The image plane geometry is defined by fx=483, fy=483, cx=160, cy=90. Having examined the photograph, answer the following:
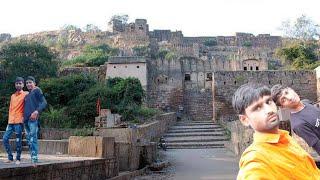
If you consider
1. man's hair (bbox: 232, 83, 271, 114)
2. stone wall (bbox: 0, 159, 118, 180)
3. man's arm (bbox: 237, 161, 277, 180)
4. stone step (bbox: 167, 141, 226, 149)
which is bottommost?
stone step (bbox: 167, 141, 226, 149)

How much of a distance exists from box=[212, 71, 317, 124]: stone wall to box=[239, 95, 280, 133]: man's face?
35739 mm

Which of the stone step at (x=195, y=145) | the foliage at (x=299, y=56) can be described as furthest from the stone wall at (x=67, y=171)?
the foliage at (x=299, y=56)

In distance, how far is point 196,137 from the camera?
23.1 meters

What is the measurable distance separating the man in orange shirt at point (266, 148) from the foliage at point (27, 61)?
1310 inches

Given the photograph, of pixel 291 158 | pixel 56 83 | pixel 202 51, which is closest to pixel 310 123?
pixel 291 158

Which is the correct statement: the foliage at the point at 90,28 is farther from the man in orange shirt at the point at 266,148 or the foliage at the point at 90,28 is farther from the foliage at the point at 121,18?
the man in orange shirt at the point at 266,148

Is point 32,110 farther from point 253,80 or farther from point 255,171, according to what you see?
point 253,80

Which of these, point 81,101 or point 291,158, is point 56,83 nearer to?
point 81,101

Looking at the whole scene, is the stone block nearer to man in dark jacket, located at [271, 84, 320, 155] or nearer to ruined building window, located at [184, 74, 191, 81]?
man in dark jacket, located at [271, 84, 320, 155]

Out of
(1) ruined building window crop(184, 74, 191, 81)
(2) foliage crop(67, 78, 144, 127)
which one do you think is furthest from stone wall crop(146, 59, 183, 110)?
(2) foliage crop(67, 78, 144, 127)

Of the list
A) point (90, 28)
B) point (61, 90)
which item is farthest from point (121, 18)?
point (61, 90)

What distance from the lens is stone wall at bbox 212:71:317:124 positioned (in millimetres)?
38688

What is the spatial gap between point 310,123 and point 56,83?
87.0 ft

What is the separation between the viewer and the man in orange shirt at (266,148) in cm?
232
